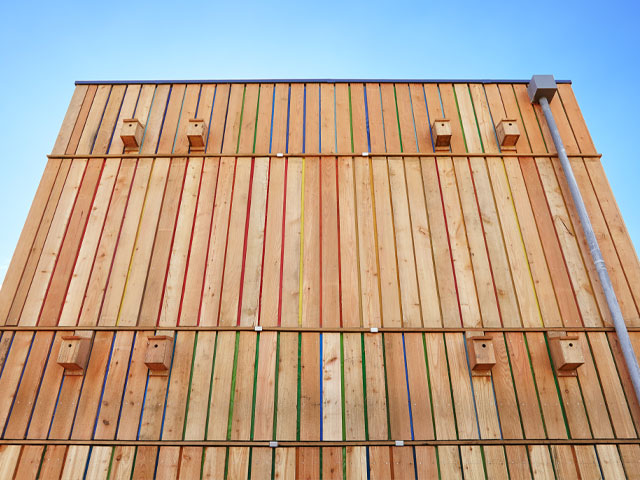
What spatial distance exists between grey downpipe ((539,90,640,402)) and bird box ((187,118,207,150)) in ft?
14.8

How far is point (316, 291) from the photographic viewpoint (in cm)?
527

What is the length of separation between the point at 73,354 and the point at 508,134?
5536mm

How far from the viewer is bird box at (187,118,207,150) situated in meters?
6.19

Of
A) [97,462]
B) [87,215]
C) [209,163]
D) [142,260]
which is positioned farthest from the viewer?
[209,163]

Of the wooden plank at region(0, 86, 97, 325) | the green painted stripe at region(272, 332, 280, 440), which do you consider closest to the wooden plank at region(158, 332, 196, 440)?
the green painted stripe at region(272, 332, 280, 440)

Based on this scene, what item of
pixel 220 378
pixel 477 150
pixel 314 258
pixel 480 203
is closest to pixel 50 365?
pixel 220 378

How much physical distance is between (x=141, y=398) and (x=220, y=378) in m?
0.76

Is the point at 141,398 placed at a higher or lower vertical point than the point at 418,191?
lower

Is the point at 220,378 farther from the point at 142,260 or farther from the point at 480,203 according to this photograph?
the point at 480,203

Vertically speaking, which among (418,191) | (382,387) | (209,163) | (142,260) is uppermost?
(209,163)

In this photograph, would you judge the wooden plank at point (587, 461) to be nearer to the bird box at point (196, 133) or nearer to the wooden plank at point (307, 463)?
the wooden plank at point (307, 463)

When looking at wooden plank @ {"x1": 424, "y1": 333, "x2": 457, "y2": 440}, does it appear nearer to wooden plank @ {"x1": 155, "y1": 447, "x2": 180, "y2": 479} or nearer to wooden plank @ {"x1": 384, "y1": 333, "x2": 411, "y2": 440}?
wooden plank @ {"x1": 384, "y1": 333, "x2": 411, "y2": 440}

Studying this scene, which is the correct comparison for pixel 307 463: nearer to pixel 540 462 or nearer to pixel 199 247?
pixel 540 462

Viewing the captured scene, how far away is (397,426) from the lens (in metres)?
4.54
